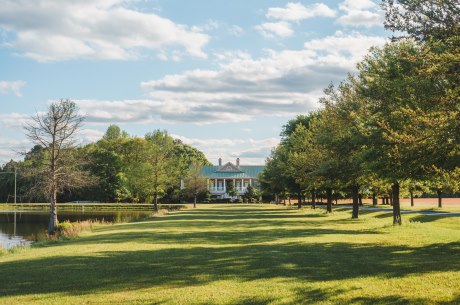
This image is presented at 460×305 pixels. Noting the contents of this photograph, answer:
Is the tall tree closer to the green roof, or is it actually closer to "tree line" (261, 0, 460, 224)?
"tree line" (261, 0, 460, 224)

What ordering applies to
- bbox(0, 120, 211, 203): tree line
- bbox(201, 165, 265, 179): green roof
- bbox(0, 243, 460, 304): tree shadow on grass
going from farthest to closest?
1. bbox(201, 165, 265, 179): green roof
2. bbox(0, 120, 211, 203): tree line
3. bbox(0, 243, 460, 304): tree shadow on grass

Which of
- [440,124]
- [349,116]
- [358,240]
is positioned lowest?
[358,240]

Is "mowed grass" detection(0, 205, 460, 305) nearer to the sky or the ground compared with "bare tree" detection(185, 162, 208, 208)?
nearer to the ground

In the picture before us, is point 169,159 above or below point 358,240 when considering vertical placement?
above

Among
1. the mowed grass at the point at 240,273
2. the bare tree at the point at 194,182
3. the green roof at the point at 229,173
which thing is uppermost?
the green roof at the point at 229,173

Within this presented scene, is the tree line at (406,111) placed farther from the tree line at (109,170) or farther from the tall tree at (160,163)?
the tall tree at (160,163)

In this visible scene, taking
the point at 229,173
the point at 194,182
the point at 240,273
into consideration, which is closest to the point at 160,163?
the point at 194,182

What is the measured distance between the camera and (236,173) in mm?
137125

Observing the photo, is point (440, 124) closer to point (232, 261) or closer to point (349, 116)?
point (232, 261)

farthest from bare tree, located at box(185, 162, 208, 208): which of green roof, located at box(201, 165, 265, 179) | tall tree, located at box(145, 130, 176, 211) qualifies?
green roof, located at box(201, 165, 265, 179)

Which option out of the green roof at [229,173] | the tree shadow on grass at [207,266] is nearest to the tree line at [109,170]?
the green roof at [229,173]

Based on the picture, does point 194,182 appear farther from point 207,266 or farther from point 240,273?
point 240,273

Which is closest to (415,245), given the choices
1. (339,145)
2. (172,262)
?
(172,262)

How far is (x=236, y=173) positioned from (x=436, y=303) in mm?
127016
